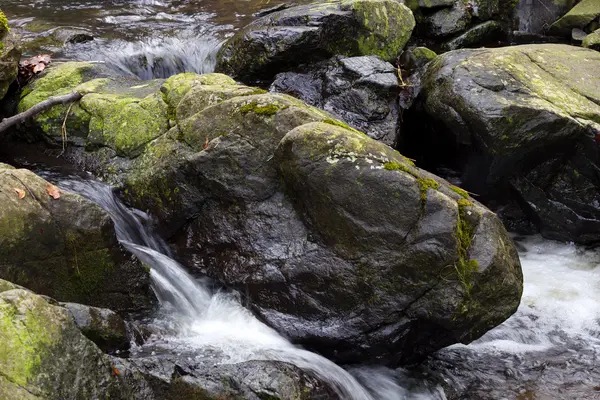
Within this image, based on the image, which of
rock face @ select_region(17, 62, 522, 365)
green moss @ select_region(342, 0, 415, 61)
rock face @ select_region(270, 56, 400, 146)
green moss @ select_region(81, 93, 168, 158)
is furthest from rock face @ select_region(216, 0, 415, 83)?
rock face @ select_region(17, 62, 522, 365)

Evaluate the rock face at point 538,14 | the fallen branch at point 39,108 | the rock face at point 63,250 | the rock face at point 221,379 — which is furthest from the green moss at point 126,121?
the rock face at point 538,14

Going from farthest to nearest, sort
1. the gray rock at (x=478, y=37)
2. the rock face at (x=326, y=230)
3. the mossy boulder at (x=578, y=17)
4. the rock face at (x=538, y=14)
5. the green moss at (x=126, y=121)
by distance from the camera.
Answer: the rock face at (x=538, y=14)
the gray rock at (x=478, y=37)
the mossy boulder at (x=578, y=17)
the green moss at (x=126, y=121)
the rock face at (x=326, y=230)

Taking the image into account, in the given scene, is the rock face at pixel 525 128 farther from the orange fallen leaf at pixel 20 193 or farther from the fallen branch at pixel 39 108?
the orange fallen leaf at pixel 20 193

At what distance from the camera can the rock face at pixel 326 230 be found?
4477 mm

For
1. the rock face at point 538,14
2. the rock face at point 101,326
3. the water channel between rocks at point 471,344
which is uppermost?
the rock face at point 538,14

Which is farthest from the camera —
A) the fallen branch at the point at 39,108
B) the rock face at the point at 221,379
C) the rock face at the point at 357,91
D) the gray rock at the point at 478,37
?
the gray rock at the point at 478,37

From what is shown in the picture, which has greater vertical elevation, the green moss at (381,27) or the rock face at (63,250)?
the green moss at (381,27)

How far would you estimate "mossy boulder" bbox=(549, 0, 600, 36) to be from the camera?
33.0ft

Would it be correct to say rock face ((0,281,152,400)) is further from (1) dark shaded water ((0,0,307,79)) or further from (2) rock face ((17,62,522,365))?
(1) dark shaded water ((0,0,307,79))

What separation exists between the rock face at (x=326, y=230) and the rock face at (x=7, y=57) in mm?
2588

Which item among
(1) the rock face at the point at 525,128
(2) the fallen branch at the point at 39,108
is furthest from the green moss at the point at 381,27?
(2) the fallen branch at the point at 39,108

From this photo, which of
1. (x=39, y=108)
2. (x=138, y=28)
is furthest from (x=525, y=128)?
(x=138, y=28)

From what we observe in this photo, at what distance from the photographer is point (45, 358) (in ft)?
9.23

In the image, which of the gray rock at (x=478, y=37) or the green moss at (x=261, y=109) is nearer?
the green moss at (x=261, y=109)
